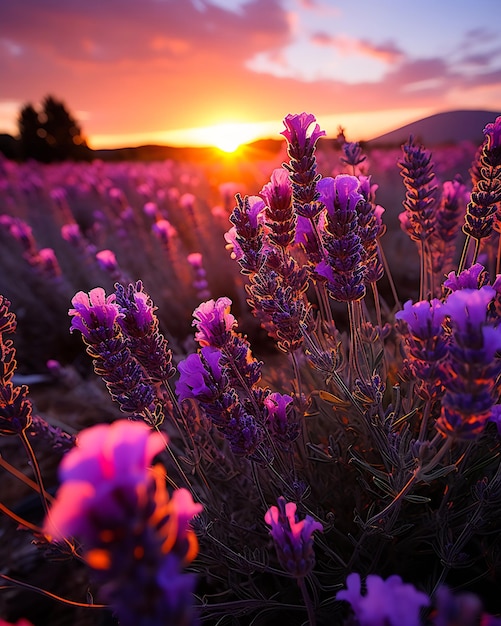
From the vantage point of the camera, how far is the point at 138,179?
860 cm

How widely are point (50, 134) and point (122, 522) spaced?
37012 mm

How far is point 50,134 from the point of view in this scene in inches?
1265

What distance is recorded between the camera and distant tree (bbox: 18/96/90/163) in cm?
3145

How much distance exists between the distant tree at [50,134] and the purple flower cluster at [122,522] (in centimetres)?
3467

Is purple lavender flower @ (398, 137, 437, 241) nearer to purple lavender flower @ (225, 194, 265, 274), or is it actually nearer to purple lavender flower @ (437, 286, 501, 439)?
purple lavender flower @ (225, 194, 265, 274)

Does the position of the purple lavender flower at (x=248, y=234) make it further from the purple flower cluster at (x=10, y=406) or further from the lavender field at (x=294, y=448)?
→ the purple flower cluster at (x=10, y=406)

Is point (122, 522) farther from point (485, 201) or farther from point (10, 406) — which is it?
point (485, 201)

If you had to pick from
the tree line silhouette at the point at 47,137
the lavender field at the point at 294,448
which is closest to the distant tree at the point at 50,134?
the tree line silhouette at the point at 47,137

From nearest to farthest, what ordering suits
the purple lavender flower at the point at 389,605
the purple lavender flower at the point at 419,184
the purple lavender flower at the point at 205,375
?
the purple lavender flower at the point at 389,605 → the purple lavender flower at the point at 205,375 → the purple lavender flower at the point at 419,184

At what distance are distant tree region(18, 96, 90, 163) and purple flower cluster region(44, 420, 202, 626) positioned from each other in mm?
34667

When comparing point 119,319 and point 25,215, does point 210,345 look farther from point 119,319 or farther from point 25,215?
point 25,215

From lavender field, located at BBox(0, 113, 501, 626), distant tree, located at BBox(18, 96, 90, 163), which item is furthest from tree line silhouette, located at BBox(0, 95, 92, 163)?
lavender field, located at BBox(0, 113, 501, 626)

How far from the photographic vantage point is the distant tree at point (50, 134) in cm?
3145

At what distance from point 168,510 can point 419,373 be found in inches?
28.8
